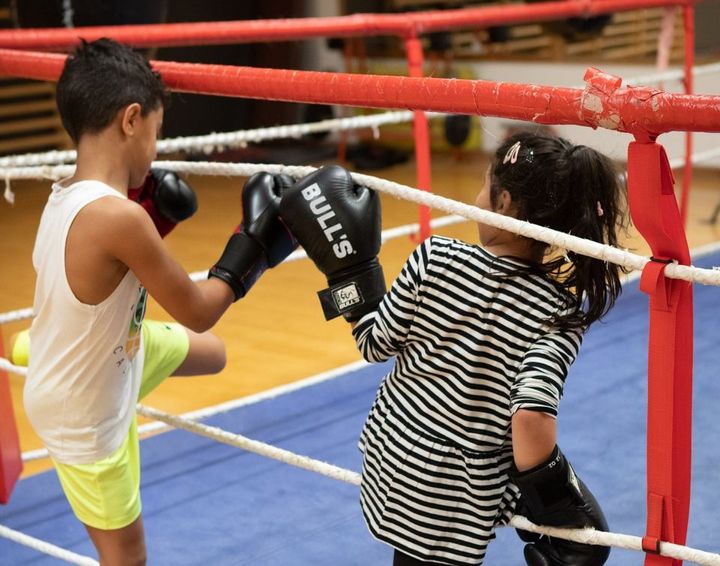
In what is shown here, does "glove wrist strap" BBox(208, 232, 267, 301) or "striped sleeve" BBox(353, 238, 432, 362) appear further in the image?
"glove wrist strap" BBox(208, 232, 267, 301)

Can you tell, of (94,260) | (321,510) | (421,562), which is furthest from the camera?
(321,510)

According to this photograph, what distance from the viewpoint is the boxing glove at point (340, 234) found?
1164 millimetres

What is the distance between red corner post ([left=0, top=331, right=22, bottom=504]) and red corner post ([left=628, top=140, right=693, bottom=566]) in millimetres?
1399

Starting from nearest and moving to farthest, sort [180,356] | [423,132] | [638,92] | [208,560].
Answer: [638,92]
[180,356]
[208,560]
[423,132]

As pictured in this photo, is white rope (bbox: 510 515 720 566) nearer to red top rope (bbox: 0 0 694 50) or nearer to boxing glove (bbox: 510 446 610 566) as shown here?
boxing glove (bbox: 510 446 610 566)

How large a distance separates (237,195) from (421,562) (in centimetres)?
461

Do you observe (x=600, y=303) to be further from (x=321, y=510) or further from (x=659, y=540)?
(x=321, y=510)

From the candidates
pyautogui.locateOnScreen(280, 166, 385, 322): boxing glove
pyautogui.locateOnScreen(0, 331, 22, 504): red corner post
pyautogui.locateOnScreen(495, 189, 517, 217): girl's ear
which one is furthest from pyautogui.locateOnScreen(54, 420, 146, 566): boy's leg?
pyautogui.locateOnScreen(0, 331, 22, 504): red corner post

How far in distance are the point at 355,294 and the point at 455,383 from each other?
0.53 ft

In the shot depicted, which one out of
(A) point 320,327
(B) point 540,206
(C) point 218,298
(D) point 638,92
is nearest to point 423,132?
(A) point 320,327

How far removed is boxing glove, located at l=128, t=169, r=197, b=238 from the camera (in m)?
1.50

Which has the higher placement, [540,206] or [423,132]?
[540,206]

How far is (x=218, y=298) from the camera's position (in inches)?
50.5

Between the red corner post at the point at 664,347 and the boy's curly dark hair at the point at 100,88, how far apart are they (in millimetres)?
625
